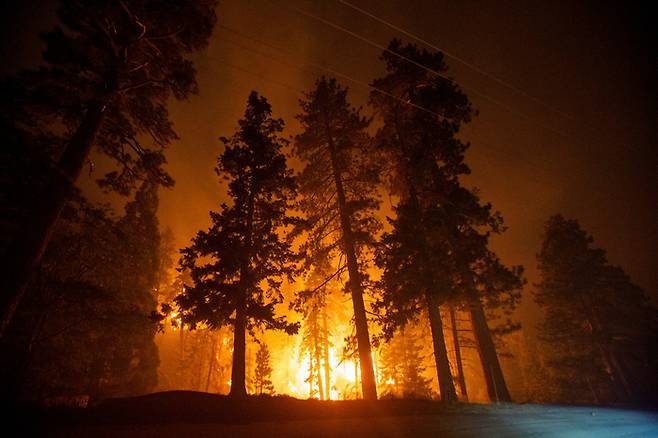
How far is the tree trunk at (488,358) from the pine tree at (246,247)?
857 centimetres

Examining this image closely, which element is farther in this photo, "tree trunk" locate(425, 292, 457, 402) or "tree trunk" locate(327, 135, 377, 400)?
"tree trunk" locate(327, 135, 377, 400)

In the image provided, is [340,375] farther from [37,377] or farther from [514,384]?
[37,377]

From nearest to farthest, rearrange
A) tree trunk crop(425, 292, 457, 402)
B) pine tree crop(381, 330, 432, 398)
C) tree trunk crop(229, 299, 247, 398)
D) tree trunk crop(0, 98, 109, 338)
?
tree trunk crop(0, 98, 109, 338), tree trunk crop(229, 299, 247, 398), tree trunk crop(425, 292, 457, 402), pine tree crop(381, 330, 432, 398)

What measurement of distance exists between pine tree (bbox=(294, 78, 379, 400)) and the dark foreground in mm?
6392

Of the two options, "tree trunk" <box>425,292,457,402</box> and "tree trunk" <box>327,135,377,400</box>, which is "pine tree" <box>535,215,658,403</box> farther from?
"tree trunk" <box>327,135,377,400</box>

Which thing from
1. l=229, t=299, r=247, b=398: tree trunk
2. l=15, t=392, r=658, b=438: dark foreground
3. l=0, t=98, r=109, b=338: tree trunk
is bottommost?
l=15, t=392, r=658, b=438: dark foreground

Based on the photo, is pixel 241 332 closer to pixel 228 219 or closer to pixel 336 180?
pixel 228 219

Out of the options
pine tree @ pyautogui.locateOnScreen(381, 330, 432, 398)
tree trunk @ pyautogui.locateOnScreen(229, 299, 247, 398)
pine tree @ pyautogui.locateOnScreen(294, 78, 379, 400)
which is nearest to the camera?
tree trunk @ pyautogui.locateOnScreen(229, 299, 247, 398)

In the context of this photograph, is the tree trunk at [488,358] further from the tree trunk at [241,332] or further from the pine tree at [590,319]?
the pine tree at [590,319]

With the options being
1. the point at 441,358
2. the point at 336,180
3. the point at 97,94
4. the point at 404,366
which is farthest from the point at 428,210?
the point at 404,366

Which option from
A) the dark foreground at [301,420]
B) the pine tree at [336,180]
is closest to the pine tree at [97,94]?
the dark foreground at [301,420]

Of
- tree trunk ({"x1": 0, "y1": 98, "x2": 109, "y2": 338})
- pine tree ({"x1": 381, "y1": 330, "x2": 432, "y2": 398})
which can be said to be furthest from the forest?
pine tree ({"x1": 381, "y1": 330, "x2": 432, "y2": 398})

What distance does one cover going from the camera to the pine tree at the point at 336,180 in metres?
15.5

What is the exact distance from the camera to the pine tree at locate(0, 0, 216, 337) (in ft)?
26.6
